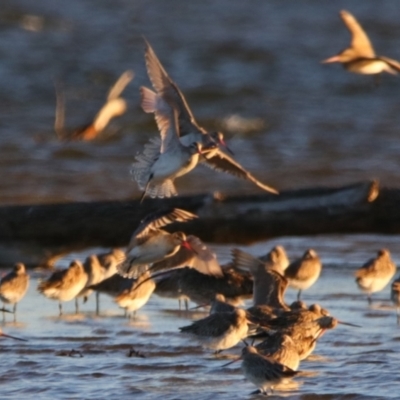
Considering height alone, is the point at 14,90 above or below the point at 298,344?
above

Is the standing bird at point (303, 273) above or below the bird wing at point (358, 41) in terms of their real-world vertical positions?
below

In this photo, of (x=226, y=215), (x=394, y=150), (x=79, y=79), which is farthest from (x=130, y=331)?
(x=79, y=79)

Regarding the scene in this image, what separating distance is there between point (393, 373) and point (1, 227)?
4757 millimetres

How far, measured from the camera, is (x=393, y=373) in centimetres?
746

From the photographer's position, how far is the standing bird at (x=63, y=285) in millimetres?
9961

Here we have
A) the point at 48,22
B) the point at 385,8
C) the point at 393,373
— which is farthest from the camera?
the point at 385,8

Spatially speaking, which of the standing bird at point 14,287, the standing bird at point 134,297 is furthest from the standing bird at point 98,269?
the standing bird at point 14,287

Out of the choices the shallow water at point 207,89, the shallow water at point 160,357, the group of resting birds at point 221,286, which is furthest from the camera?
the shallow water at point 207,89

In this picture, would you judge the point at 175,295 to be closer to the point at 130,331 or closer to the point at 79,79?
the point at 130,331

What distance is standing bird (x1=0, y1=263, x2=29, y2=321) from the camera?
9805 millimetres

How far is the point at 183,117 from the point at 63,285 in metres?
1.99

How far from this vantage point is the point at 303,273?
1040cm

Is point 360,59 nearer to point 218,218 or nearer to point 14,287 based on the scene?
point 218,218

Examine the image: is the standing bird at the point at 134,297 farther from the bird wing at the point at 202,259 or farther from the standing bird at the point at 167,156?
the standing bird at the point at 167,156
